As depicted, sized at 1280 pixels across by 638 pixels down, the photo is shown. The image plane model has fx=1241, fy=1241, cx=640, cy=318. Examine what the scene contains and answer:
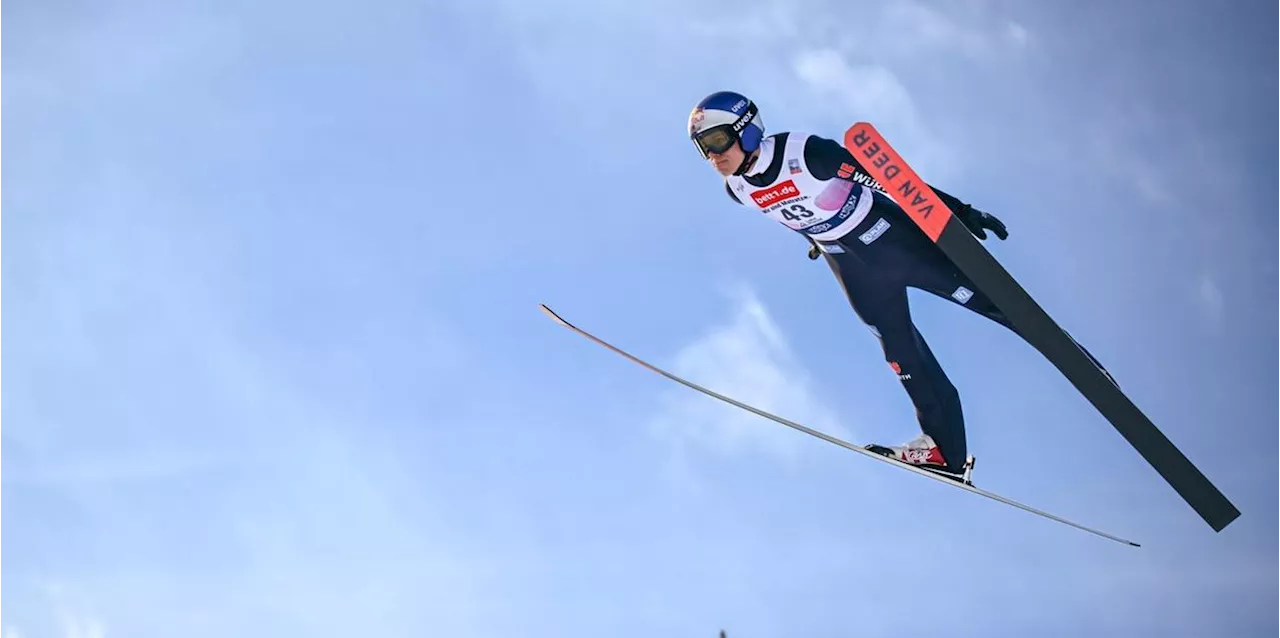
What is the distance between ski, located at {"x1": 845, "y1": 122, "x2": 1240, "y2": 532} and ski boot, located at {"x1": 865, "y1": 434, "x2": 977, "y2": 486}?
1.23 m

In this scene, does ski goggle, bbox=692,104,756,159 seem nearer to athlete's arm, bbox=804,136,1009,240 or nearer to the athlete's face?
the athlete's face

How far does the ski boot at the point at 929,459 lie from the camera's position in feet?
32.2

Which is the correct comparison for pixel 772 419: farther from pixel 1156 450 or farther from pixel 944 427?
pixel 1156 450

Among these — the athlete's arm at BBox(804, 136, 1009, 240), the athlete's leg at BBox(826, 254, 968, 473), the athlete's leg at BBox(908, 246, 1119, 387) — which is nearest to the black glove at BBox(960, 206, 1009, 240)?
the athlete's arm at BBox(804, 136, 1009, 240)

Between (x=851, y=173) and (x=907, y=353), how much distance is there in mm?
1636

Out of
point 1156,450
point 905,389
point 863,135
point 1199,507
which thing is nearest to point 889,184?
point 863,135

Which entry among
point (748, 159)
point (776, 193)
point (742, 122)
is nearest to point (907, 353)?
point (776, 193)

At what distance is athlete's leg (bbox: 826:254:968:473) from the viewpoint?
9617 millimetres

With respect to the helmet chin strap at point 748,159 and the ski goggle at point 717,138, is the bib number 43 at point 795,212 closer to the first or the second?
the helmet chin strap at point 748,159

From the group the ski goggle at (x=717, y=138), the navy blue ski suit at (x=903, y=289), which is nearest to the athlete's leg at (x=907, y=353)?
the navy blue ski suit at (x=903, y=289)

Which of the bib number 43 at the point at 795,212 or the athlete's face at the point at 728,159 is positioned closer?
the athlete's face at the point at 728,159

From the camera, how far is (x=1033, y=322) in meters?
8.89

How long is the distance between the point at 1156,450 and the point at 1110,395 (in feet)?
1.71

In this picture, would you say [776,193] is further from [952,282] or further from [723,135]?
[952,282]
